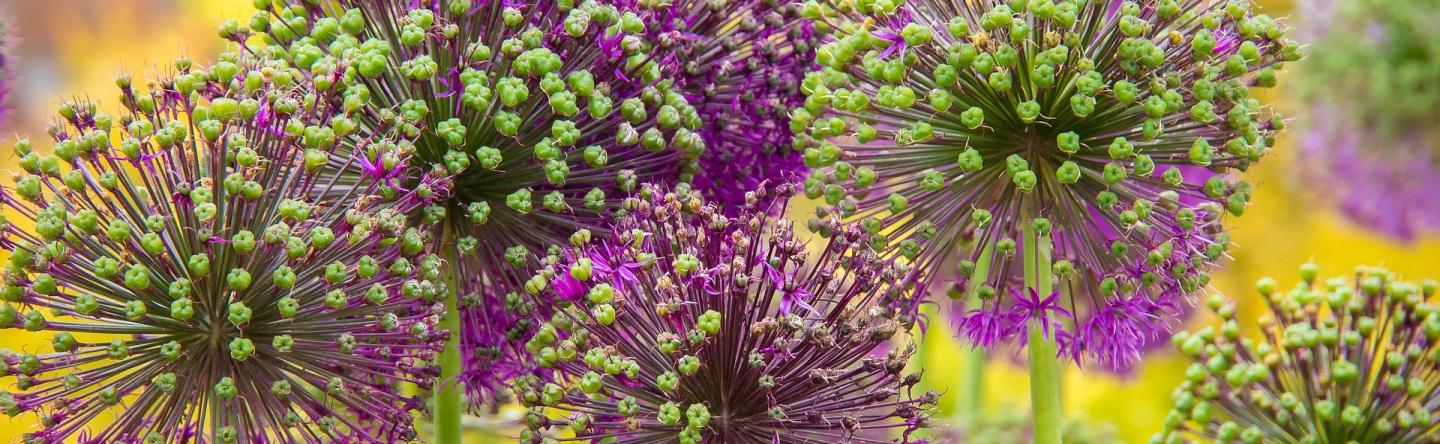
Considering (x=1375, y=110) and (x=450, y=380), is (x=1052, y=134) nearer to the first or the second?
(x=450, y=380)

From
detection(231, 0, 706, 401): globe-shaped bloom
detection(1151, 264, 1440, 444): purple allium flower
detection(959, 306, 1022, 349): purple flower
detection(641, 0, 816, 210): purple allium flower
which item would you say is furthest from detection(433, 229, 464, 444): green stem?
detection(1151, 264, 1440, 444): purple allium flower

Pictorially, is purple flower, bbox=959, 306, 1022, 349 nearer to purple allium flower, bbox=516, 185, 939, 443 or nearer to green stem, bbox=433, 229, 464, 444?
purple allium flower, bbox=516, 185, 939, 443

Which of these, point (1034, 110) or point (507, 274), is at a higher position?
point (1034, 110)

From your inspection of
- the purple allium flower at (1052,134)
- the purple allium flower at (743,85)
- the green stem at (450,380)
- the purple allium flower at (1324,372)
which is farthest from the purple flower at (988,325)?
the green stem at (450,380)

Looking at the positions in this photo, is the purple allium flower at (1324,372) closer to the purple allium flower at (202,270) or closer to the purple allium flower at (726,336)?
the purple allium flower at (726,336)

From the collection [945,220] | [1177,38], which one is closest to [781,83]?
[945,220]

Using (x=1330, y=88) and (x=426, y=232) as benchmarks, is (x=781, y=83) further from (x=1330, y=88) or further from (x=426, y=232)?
(x=1330, y=88)
